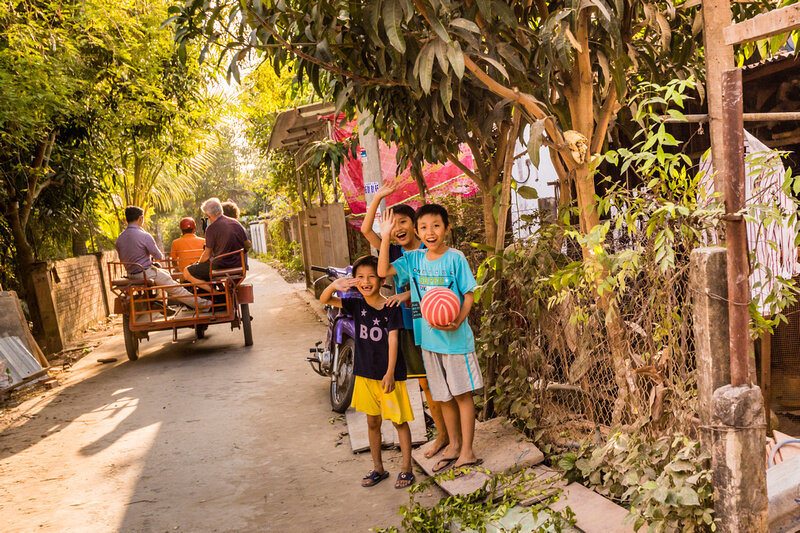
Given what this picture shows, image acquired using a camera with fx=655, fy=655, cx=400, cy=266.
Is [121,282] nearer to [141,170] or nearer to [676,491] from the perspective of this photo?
[676,491]

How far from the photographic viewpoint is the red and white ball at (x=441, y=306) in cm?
403

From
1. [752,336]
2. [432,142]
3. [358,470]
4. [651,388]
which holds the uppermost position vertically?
[432,142]

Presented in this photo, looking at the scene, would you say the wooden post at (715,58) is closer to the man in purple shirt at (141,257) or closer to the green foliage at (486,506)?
the green foliage at (486,506)

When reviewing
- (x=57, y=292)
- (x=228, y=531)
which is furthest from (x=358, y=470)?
(x=57, y=292)

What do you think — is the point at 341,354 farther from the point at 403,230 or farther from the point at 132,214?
the point at 132,214

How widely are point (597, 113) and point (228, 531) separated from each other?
348 centimetres

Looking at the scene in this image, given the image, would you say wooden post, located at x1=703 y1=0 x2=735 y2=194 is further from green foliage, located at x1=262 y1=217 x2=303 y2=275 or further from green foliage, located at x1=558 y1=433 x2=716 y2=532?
green foliage, located at x1=262 y1=217 x2=303 y2=275

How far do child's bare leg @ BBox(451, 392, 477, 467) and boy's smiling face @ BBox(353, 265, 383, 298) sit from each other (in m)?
0.88

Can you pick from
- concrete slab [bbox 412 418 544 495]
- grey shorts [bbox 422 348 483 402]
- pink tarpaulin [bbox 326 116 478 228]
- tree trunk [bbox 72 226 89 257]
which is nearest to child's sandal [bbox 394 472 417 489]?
concrete slab [bbox 412 418 544 495]

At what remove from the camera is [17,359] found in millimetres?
7852

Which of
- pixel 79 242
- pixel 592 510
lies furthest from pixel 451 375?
pixel 79 242

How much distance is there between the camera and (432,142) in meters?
4.82

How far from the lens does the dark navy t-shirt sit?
432cm

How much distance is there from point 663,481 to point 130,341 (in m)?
8.01
